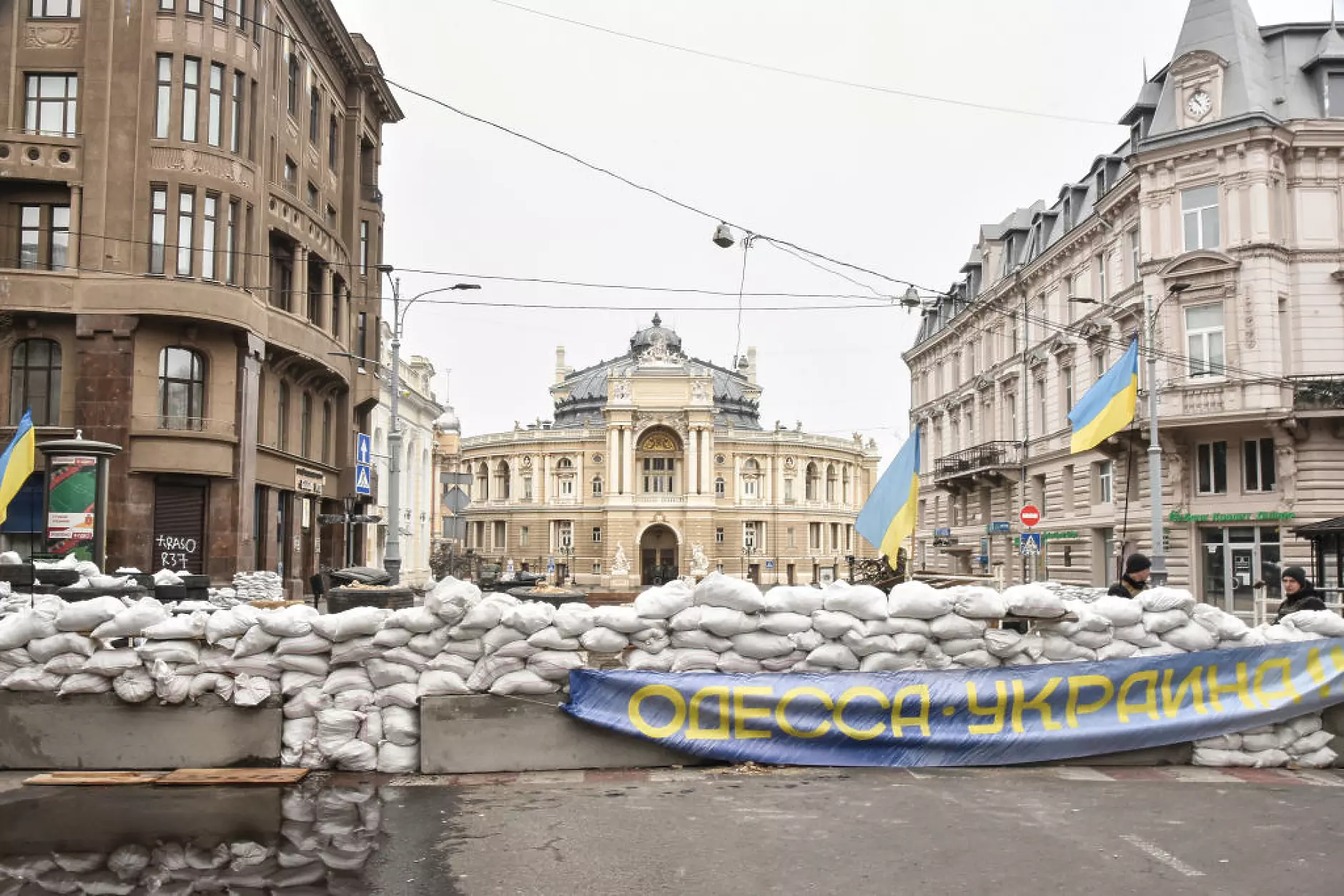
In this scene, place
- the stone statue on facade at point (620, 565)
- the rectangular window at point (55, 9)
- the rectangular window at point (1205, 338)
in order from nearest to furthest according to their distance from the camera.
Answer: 1. the rectangular window at point (55, 9)
2. the rectangular window at point (1205, 338)
3. the stone statue on facade at point (620, 565)

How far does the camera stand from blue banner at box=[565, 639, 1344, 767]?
318 inches

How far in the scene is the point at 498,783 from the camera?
771 cm

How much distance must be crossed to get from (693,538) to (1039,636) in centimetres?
7904

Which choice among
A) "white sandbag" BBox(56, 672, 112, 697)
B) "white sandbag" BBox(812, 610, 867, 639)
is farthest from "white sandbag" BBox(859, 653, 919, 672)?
"white sandbag" BBox(56, 672, 112, 697)

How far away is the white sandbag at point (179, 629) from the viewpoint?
7.99 metres

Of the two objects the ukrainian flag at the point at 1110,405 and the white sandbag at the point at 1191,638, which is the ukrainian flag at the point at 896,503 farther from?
the ukrainian flag at the point at 1110,405

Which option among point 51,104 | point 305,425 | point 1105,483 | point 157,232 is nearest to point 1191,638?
point 157,232

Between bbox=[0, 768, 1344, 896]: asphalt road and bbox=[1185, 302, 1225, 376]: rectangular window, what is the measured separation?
20.9 m

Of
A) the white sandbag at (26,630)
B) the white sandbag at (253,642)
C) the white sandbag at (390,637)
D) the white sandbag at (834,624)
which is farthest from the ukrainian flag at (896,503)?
the white sandbag at (26,630)

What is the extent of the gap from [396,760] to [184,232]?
763 inches

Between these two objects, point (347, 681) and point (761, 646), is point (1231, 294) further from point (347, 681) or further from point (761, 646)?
point (347, 681)

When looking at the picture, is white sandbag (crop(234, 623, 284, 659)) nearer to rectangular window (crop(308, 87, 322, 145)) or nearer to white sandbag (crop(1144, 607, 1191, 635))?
white sandbag (crop(1144, 607, 1191, 635))

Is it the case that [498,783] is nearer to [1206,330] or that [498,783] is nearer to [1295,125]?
[1206,330]

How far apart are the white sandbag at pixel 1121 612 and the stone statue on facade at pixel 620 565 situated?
76272mm
